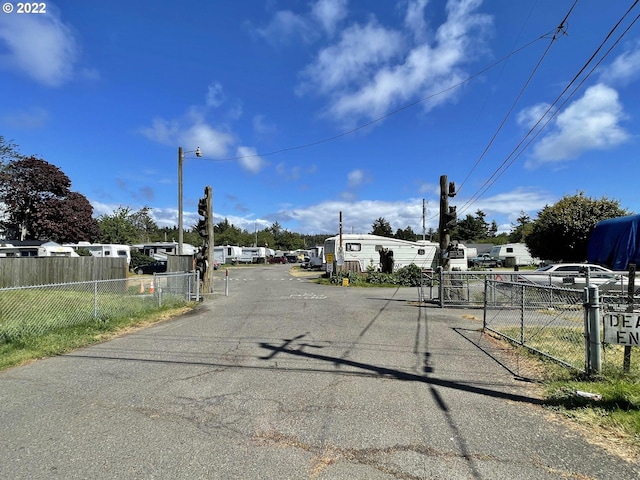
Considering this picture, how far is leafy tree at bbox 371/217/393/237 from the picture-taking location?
9544 centimetres

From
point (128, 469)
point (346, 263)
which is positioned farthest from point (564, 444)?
point (346, 263)

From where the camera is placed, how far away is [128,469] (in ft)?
11.0

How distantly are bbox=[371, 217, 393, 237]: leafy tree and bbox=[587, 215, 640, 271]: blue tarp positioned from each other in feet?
238

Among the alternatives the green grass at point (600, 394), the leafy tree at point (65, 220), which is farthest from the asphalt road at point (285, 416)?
the leafy tree at point (65, 220)

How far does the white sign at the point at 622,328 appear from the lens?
5.34 meters

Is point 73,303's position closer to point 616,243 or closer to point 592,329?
point 592,329

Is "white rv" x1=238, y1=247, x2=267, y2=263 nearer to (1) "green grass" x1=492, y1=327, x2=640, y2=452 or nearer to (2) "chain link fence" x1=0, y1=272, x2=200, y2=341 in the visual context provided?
(2) "chain link fence" x1=0, y1=272, x2=200, y2=341

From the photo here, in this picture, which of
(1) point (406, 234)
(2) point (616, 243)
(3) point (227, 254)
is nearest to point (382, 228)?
(1) point (406, 234)

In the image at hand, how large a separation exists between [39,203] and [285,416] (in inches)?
1519

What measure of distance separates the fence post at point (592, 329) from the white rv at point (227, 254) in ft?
180

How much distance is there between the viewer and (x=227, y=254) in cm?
6084

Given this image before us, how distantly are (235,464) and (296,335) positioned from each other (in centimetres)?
586

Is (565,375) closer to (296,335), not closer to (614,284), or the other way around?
(296,335)

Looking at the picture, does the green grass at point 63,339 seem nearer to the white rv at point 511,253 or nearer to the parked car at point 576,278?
the parked car at point 576,278
